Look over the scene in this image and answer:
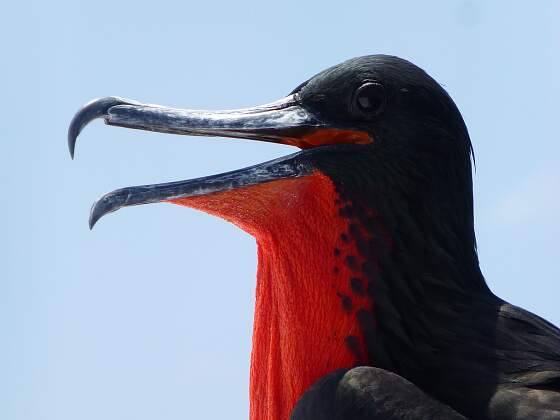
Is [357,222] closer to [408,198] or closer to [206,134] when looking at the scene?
[408,198]

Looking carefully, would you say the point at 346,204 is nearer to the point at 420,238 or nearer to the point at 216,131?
the point at 420,238

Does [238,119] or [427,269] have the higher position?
[238,119]

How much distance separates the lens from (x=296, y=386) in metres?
3.80

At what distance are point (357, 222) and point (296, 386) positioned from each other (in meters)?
0.51

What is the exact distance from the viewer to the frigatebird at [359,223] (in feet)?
12.2

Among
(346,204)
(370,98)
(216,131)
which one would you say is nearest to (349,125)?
(370,98)

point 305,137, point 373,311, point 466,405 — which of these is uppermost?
point 305,137

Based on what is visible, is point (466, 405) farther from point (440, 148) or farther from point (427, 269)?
point (440, 148)

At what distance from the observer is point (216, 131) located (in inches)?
152

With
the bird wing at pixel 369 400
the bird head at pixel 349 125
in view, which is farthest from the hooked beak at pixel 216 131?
the bird wing at pixel 369 400

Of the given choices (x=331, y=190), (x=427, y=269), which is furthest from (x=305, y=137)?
(x=427, y=269)

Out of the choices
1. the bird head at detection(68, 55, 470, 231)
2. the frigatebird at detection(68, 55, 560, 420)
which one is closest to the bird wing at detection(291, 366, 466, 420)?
Answer: the frigatebird at detection(68, 55, 560, 420)

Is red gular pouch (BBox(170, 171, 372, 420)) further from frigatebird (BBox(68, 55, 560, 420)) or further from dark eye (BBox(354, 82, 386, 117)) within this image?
dark eye (BBox(354, 82, 386, 117))

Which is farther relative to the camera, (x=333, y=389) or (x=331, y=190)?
(x=331, y=190)
